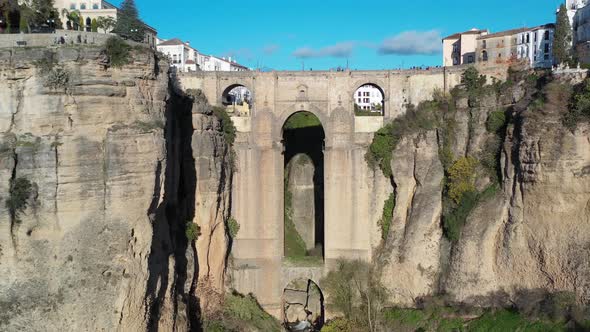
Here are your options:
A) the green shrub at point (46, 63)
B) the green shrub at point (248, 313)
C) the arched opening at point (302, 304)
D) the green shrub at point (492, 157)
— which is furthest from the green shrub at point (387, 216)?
the green shrub at point (46, 63)

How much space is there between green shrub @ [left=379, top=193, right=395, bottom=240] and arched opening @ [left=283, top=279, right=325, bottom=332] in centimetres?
621

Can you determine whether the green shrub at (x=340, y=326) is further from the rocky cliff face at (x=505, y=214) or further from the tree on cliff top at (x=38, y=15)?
the tree on cliff top at (x=38, y=15)

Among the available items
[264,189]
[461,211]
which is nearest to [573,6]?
[461,211]

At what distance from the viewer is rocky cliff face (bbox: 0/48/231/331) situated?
1695cm

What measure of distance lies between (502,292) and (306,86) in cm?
1388

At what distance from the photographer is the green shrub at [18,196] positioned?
16781 mm

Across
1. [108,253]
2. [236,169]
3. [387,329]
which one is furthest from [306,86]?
[108,253]

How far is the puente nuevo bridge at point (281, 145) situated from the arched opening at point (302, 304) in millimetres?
3539

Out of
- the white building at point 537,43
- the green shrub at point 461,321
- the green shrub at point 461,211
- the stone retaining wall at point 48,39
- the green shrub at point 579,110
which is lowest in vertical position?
the green shrub at point 461,321

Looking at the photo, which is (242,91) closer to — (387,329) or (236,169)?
(236,169)

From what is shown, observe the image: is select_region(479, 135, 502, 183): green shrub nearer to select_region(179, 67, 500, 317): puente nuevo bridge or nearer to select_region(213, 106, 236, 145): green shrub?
select_region(179, 67, 500, 317): puente nuevo bridge

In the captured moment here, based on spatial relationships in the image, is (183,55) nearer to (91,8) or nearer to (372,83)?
(91,8)

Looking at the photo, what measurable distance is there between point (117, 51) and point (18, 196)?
193 inches

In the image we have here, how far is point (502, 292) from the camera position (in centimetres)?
2661
